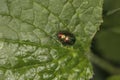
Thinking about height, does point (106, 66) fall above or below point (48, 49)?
below

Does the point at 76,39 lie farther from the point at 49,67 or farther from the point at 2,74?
the point at 2,74

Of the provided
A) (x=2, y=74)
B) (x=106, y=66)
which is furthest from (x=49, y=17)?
(x=106, y=66)

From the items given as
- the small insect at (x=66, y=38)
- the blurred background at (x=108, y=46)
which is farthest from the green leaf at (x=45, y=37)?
the blurred background at (x=108, y=46)

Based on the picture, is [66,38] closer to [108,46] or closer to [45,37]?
[45,37]

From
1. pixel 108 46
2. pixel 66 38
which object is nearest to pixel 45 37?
pixel 66 38

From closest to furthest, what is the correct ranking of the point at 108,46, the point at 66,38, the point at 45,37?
the point at 45,37 < the point at 66,38 < the point at 108,46

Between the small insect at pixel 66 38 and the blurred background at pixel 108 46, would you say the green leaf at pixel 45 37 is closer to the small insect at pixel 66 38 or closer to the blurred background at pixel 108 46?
the small insect at pixel 66 38

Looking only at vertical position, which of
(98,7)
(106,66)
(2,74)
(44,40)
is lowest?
(106,66)
